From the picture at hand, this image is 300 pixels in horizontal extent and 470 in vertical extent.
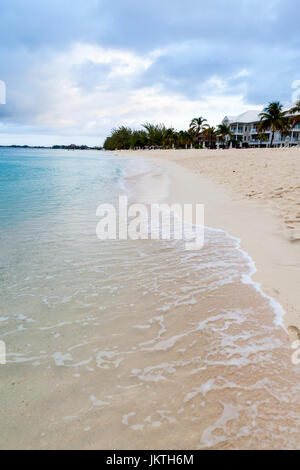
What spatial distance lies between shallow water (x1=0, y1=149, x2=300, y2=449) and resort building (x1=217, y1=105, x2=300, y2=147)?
248ft

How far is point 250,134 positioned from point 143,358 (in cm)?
8803

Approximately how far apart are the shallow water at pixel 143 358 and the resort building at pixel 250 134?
75.5 m

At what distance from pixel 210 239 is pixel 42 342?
11.6 ft

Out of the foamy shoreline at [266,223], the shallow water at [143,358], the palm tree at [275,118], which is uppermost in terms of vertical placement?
the palm tree at [275,118]

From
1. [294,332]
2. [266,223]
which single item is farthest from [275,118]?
[294,332]

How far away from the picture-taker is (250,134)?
7962 centimetres

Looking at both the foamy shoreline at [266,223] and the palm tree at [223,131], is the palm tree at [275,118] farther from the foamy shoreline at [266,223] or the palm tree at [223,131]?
the foamy shoreline at [266,223]

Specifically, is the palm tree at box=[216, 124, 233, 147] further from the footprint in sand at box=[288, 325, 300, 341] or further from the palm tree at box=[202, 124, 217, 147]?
the footprint in sand at box=[288, 325, 300, 341]

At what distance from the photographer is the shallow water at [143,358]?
1.62 m

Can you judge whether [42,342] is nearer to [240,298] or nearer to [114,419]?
[114,419]

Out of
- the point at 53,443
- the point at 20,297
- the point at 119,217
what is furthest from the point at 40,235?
the point at 53,443

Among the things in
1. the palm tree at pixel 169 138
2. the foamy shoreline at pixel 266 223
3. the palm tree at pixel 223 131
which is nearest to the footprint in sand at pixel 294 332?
the foamy shoreline at pixel 266 223

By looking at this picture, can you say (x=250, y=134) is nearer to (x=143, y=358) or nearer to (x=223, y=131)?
(x=223, y=131)

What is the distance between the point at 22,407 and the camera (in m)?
1.79
